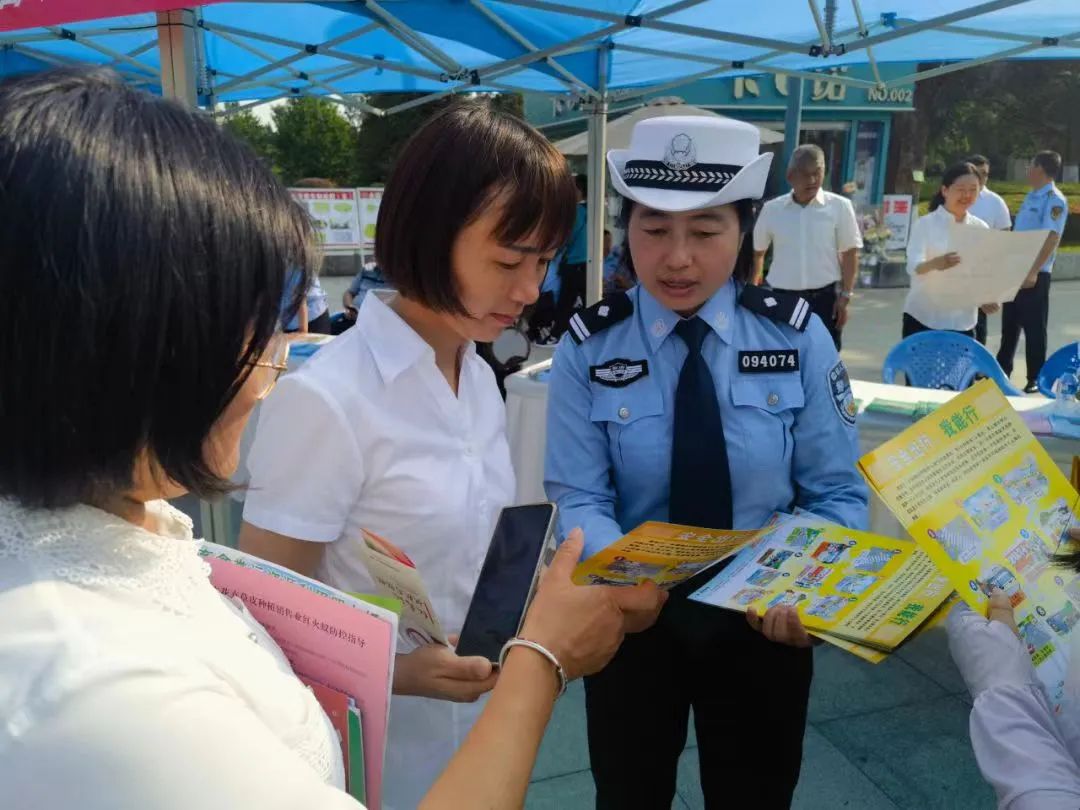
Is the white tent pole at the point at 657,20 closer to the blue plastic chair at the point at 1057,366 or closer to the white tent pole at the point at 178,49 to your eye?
the white tent pole at the point at 178,49

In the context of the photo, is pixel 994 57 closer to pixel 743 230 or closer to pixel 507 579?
pixel 743 230

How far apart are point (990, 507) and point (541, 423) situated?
7.46ft

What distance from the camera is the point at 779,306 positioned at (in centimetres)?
175

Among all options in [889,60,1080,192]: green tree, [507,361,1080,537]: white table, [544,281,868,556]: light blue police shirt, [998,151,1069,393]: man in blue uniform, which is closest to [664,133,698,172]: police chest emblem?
[544,281,868,556]: light blue police shirt

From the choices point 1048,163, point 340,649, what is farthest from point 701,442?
point 1048,163

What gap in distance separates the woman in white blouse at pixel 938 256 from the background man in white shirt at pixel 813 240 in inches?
33.2

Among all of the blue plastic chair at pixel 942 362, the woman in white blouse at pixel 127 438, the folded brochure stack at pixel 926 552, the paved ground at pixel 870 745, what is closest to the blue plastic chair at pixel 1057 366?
the blue plastic chair at pixel 942 362

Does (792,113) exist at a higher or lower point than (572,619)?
higher

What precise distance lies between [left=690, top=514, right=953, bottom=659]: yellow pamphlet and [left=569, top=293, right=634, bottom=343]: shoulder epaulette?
0.57 meters

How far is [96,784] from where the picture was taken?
521 mm

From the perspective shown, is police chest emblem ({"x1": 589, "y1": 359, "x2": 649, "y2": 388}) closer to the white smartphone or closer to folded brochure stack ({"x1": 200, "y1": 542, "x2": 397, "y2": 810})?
the white smartphone

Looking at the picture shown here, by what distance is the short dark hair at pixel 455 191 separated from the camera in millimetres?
1314

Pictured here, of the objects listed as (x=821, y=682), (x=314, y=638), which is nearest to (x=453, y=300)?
(x=314, y=638)

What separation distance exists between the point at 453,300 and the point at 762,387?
0.69 meters
